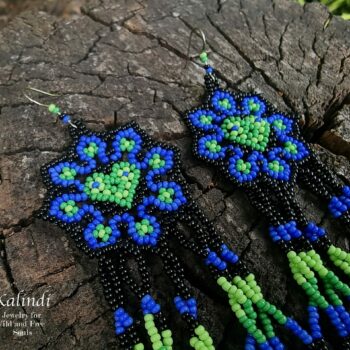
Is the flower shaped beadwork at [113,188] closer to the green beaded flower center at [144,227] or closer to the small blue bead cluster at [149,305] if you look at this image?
the green beaded flower center at [144,227]

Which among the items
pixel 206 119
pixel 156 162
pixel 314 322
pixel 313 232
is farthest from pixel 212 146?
pixel 314 322

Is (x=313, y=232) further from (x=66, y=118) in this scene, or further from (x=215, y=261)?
(x=66, y=118)

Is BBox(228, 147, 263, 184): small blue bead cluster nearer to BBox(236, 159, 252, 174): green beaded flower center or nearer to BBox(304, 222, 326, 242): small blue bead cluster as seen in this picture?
BBox(236, 159, 252, 174): green beaded flower center

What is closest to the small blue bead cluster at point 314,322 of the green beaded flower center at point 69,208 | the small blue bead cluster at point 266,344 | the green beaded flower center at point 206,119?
the small blue bead cluster at point 266,344

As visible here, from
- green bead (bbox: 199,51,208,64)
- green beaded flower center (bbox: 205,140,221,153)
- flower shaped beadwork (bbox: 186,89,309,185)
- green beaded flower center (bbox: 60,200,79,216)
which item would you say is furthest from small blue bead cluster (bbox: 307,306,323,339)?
green bead (bbox: 199,51,208,64)

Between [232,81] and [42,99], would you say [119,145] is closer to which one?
[42,99]
